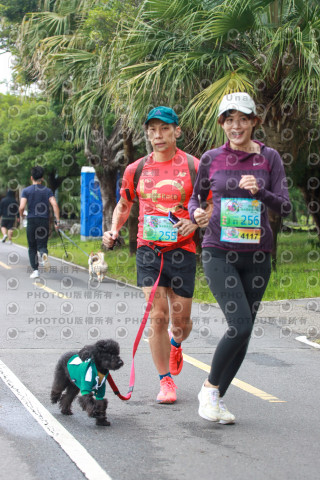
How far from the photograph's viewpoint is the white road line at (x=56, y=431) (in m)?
3.97

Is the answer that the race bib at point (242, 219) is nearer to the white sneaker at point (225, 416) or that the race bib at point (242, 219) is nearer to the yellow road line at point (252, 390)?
the white sneaker at point (225, 416)

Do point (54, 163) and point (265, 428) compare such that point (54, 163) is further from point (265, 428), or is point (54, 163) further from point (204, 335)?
point (265, 428)

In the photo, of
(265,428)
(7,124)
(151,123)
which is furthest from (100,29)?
(7,124)

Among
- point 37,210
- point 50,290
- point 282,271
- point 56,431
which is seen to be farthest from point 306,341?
point 37,210

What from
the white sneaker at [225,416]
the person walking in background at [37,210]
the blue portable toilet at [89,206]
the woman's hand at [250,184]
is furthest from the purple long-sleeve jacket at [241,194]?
the blue portable toilet at [89,206]

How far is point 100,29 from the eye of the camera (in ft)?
49.1

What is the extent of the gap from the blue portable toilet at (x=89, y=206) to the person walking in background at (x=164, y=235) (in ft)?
Result: 84.8

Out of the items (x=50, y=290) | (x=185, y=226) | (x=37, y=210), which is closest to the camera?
(x=185, y=226)

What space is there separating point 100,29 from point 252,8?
4.22m

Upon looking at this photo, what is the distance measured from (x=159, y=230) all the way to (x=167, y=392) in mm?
1110

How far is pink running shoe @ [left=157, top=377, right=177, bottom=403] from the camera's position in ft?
17.7

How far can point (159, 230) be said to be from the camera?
5305mm

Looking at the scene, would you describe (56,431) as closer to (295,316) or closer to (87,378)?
(87,378)

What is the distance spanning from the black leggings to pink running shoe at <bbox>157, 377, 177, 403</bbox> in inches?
25.5
